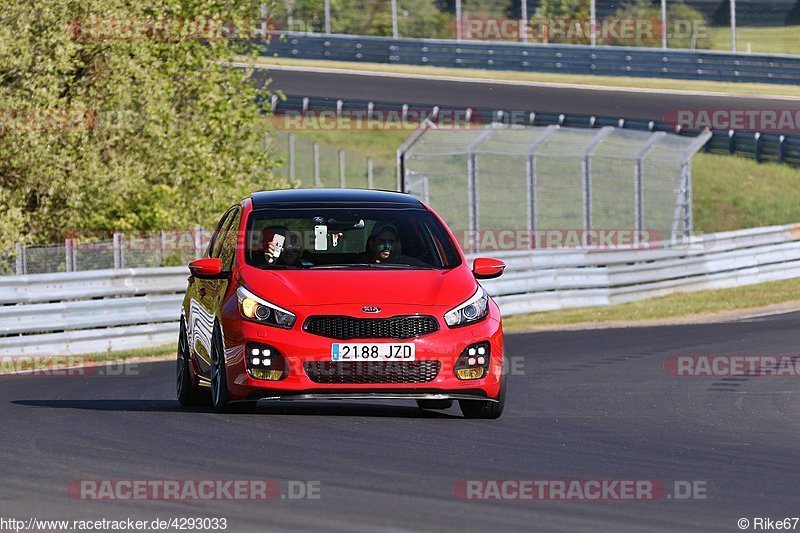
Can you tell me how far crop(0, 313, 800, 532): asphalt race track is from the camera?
6.67 metres

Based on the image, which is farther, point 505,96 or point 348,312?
point 505,96

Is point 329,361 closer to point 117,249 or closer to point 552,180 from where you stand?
point 117,249

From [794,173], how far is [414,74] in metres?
14.2

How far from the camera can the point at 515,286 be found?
930 inches

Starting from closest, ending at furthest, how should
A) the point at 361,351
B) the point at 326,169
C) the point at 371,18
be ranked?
the point at 361,351, the point at 326,169, the point at 371,18

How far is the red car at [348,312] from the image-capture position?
9.84m

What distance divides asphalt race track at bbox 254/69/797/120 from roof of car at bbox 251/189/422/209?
92.8ft

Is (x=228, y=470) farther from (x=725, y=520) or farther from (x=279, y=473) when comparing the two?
(x=725, y=520)

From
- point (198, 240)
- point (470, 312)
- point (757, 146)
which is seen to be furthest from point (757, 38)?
point (470, 312)

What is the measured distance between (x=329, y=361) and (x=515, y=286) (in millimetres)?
13957

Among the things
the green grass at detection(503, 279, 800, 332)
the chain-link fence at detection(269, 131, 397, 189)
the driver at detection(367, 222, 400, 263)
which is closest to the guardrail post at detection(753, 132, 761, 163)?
the chain-link fence at detection(269, 131, 397, 189)

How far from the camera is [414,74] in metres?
48.4

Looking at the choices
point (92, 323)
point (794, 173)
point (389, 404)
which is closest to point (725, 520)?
point (389, 404)

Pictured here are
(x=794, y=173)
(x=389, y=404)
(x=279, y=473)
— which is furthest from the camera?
(x=794, y=173)
